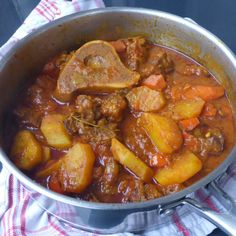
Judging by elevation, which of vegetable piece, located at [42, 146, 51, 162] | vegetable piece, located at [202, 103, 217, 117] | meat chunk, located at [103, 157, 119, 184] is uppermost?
vegetable piece, located at [42, 146, 51, 162]

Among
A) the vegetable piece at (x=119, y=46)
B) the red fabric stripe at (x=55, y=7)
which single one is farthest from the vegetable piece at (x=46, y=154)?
the red fabric stripe at (x=55, y=7)

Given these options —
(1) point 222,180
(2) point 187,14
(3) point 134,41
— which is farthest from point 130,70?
(2) point 187,14

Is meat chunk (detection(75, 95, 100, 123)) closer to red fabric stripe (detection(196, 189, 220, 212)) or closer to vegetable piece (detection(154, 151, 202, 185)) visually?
vegetable piece (detection(154, 151, 202, 185))

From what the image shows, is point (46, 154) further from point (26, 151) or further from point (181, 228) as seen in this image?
point (181, 228)

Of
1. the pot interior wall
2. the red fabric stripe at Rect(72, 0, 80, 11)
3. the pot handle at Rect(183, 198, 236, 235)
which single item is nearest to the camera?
the pot handle at Rect(183, 198, 236, 235)

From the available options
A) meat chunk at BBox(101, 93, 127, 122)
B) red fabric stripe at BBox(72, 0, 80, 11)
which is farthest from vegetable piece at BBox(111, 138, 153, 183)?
red fabric stripe at BBox(72, 0, 80, 11)

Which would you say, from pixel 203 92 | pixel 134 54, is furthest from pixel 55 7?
pixel 203 92

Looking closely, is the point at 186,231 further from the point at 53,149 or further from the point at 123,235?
the point at 53,149
